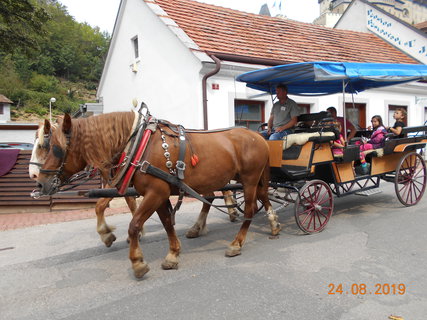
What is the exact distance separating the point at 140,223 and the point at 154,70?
7966 mm

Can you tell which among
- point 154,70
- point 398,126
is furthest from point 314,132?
point 154,70

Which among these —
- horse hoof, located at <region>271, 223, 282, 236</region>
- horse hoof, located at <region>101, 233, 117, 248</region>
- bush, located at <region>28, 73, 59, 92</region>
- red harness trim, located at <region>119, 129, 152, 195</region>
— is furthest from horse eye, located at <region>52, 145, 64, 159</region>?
bush, located at <region>28, 73, 59, 92</region>

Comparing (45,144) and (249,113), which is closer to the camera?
(45,144)

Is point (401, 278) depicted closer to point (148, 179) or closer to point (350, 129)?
point (148, 179)

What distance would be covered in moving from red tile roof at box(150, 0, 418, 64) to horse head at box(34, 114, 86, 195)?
20.3ft

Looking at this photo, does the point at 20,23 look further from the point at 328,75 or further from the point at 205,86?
the point at 328,75

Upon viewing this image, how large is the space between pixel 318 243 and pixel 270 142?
1564mm

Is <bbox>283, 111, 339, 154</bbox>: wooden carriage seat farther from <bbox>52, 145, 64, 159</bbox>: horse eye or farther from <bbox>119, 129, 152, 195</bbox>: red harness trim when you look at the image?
<bbox>52, 145, 64, 159</bbox>: horse eye

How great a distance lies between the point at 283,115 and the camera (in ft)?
18.3

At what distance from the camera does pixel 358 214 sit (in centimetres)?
579

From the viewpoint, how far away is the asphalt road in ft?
9.26

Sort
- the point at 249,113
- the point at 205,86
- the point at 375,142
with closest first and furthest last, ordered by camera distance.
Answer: the point at 375,142
the point at 205,86
the point at 249,113

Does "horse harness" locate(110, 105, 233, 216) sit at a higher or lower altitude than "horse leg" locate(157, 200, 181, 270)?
higher
